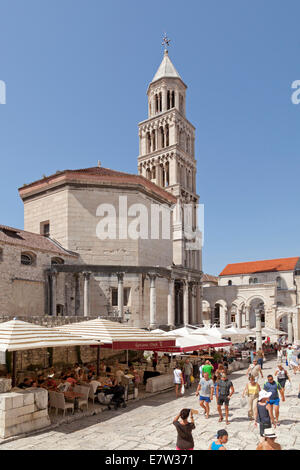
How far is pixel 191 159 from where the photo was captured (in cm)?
6688

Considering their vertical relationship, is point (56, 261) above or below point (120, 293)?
above

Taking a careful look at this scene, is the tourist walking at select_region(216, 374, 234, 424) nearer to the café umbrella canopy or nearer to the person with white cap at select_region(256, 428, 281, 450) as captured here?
the café umbrella canopy

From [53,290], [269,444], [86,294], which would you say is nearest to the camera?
[269,444]


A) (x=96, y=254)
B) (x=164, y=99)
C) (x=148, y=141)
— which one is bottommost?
(x=96, y=254)

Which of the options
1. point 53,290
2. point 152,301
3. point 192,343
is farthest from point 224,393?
point 152,301

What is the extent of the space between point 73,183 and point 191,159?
35.6 metres

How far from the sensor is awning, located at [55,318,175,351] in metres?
14.5

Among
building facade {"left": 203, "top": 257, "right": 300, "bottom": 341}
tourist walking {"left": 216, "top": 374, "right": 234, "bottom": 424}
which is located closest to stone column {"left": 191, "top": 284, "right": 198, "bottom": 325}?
building facade {"left": 203, "top": 257, "right": 300, "bottom": 341}

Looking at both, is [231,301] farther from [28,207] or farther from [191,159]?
[28,207]

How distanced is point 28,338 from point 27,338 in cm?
4

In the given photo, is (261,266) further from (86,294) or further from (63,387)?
(63,387)

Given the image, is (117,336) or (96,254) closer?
(117,336)

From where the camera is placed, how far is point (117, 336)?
14781 mm
